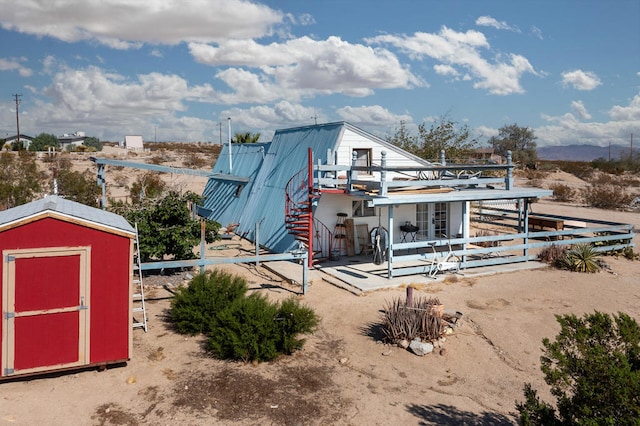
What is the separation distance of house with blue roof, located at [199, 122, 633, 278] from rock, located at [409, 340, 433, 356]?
4.27 metres

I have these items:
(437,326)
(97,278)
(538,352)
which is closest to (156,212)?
(97,278)

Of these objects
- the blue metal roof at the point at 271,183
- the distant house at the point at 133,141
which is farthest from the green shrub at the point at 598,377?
the distant house at the point at 133,141

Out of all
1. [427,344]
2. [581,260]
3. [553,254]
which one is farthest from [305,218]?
[581,260]

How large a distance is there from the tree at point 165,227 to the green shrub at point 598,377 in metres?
9.75

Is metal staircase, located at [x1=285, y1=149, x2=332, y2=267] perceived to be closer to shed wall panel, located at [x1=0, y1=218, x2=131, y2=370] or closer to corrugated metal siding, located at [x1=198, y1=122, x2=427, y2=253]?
corrugated metal siding, located at [x1=198, y1=122, x2=427, y2=253]

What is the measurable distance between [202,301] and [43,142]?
7754 centimetres

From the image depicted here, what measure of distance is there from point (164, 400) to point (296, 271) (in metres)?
7.77

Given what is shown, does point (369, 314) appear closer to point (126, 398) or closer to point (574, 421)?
point (126, 398)

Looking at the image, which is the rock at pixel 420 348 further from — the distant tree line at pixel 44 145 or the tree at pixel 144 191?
the distant tree line at pixel 44 145

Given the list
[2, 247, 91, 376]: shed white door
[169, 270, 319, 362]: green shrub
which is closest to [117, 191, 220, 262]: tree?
[169, 270, 319, 362]: green shrub

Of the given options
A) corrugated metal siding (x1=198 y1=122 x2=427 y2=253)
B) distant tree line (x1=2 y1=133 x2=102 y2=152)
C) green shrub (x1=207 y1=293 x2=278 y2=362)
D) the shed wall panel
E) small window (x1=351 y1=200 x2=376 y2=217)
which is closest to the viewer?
the shed wall panel

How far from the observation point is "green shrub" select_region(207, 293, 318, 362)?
8312 millimetres

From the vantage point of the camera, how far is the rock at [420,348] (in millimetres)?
8828

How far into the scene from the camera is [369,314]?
10922mm
